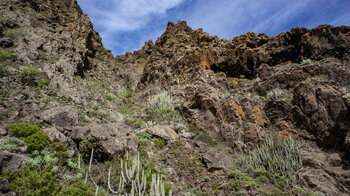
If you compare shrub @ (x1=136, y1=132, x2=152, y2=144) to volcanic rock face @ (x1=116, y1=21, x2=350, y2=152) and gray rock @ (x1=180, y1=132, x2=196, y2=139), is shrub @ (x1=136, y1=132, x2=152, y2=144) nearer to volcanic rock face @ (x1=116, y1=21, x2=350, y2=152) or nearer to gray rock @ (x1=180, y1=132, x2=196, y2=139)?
gray rock @ (x1=180, y1=132, x2=196, y2=139)

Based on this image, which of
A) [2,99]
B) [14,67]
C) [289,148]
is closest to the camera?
[2,99]

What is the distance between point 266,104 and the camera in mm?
12859

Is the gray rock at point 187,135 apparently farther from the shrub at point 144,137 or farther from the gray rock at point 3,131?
the gray rock at point 3,131

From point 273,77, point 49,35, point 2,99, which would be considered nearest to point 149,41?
point 49,35

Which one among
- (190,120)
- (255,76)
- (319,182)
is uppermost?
(255,76)

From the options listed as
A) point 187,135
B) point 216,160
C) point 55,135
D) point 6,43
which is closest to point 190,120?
point 187,135

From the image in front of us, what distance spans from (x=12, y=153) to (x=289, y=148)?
1056 cm

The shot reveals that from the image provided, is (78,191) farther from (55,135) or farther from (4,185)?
(55,135)

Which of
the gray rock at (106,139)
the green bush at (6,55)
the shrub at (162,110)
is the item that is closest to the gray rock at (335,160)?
the shrub at (162,110)

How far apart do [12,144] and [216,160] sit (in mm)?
7510

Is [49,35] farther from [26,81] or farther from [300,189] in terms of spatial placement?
[300,189]

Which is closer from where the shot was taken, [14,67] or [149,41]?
[14,67]

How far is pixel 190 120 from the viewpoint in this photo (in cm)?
1254

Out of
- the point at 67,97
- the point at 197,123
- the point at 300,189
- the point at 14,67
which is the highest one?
the point at 14,67
